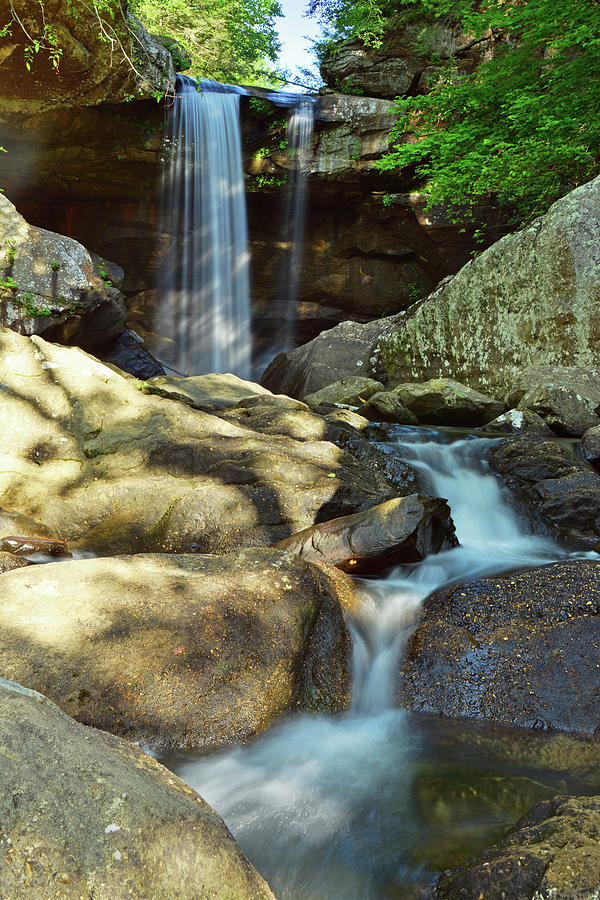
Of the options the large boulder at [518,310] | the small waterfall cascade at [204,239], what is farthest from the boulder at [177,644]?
the small waterfall cascade at [204,239]

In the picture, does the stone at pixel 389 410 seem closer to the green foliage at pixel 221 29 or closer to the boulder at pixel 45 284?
the boulder at pixel 45 284

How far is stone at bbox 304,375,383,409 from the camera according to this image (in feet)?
32.5

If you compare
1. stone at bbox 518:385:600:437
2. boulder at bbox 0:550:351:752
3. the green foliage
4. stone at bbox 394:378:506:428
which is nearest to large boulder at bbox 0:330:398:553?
boulder at bbox 0:550:351:752

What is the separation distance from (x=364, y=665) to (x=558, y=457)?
3808 mm

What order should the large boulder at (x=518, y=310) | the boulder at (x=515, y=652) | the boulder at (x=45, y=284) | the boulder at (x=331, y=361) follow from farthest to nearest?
the boulder at (x=331, y=361), the boulder at (x=45, y=284), the large boulder at (x=518, y=310), the boulder at (x=515, y=652)

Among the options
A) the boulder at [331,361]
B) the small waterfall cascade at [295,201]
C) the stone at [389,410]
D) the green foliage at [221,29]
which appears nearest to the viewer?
the stone at [389,410]

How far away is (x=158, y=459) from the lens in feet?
18.3

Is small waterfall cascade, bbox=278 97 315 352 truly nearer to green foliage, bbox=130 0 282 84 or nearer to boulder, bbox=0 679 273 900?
green foliage, bbox=130 0 282 84

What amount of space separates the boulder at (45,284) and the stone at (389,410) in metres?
4.96

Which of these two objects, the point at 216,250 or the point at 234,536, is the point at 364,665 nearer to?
the point at 234,536

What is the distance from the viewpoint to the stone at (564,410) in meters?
7.66

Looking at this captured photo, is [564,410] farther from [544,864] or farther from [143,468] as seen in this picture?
[544,864]

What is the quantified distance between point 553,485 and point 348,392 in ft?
15.7

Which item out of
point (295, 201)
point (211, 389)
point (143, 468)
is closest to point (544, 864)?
point (143, 468)
